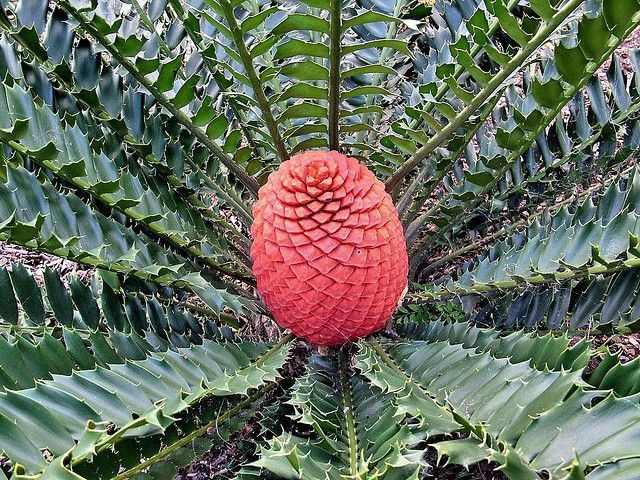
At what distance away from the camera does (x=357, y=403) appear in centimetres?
118

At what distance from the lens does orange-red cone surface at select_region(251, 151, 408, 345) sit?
3.84ft

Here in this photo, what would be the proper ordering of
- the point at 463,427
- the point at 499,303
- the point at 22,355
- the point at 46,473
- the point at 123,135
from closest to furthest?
the point at 46,473
the point at 463,427
the point at 22,355
the point at 123,135
the point at 499,303

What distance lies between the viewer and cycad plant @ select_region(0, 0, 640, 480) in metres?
0.86

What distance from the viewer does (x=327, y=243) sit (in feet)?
3.83

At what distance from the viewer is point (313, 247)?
3.84ft

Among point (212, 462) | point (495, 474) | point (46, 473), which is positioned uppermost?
point (46, 473)

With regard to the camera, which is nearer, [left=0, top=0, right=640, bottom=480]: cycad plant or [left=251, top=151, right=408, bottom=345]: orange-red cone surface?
[left=0, top=0, right=640, bottom=480]: cycad plant

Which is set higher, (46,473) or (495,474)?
(46,473)

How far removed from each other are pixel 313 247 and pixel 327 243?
0.09ft

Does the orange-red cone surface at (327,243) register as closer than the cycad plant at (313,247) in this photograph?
No

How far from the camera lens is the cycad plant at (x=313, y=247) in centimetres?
86

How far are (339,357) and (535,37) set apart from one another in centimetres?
73

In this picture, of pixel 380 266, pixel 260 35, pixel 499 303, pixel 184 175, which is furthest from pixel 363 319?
pixel 260 35

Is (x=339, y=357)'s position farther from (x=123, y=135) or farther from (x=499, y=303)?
(x=123, y=135)
